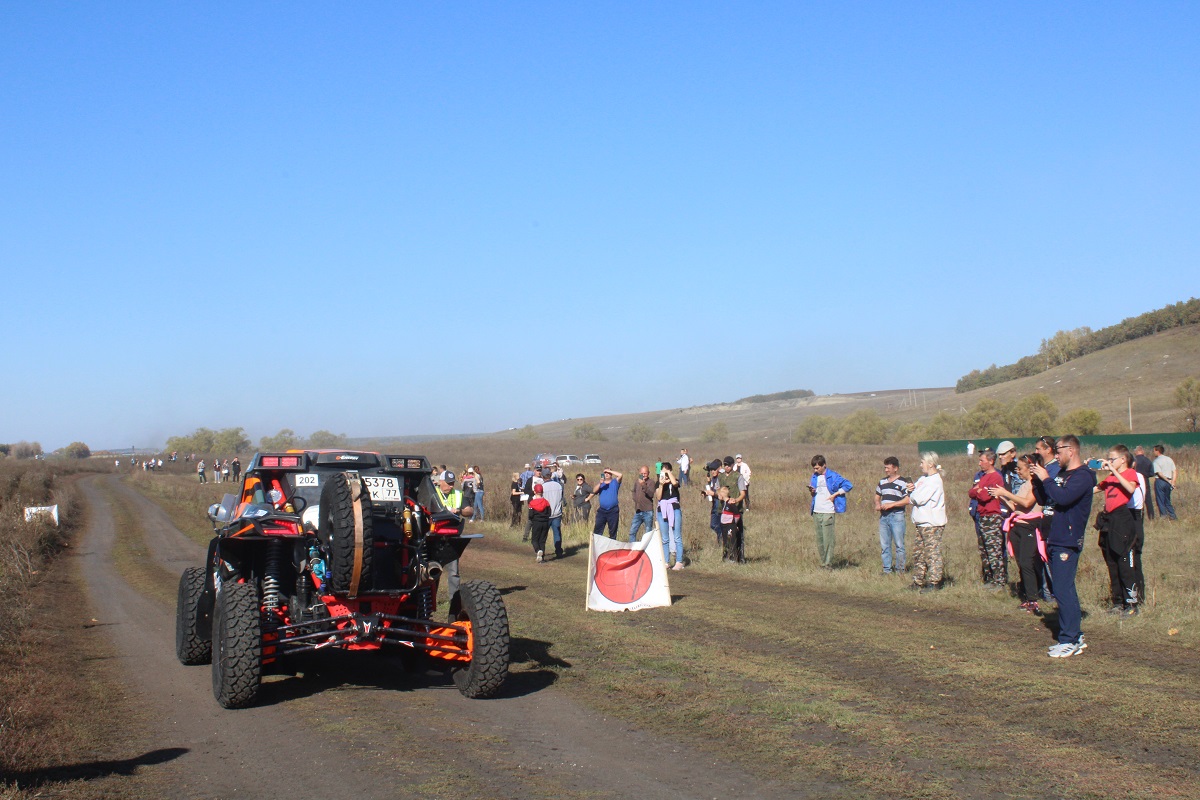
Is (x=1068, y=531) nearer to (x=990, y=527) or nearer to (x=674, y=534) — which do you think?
(x=990, y=527)

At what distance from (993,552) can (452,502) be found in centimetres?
936

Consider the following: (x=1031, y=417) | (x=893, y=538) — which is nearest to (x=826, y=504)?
(x=893, y=538)

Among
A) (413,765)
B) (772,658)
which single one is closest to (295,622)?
(413,765)

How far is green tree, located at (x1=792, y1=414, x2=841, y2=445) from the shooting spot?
103m

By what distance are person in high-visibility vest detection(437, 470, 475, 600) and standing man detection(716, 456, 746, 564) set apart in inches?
167

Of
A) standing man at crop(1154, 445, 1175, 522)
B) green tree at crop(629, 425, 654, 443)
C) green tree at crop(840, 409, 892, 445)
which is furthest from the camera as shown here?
green tree at crop(629, 425, 654, 443)

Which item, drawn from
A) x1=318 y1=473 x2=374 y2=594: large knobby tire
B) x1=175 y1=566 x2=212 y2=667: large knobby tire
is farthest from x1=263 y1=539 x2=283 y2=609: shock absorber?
x1=175 y1=566 x2=212 y2=667: large knobby tire

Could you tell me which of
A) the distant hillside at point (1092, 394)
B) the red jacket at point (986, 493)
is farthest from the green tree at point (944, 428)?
the red jacket at point (986, 493)

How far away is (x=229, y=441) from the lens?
125 m

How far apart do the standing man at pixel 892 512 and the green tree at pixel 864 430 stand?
8080cm

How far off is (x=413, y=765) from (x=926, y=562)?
8695 mm

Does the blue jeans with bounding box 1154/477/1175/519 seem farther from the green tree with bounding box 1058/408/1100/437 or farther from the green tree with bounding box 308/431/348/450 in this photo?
the green tree with bounding box 308/431/348/450

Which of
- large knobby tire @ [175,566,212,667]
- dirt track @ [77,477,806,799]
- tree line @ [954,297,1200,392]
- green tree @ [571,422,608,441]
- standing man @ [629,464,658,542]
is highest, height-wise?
tree line @ [954,297,1200,392]

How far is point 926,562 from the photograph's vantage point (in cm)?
1272
